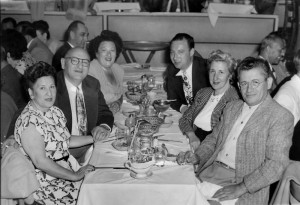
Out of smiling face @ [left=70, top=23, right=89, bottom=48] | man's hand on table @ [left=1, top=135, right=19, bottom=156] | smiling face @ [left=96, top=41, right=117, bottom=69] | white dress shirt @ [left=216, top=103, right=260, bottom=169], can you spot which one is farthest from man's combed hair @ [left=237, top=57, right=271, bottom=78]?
smiling face @ [left=70, top=23, right=89, bottom=48]

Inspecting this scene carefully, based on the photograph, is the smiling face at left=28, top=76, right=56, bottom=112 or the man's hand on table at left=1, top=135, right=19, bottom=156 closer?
the man's hand on table at left=1, top=135, right=19, bottom=156

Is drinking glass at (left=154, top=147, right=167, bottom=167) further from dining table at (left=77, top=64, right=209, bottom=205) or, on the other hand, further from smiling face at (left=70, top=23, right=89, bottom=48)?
smiling face at (left=70, top=23, right=89, bottom=48)

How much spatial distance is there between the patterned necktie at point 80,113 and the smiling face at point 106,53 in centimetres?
68

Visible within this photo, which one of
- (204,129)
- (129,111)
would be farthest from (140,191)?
(129,111)


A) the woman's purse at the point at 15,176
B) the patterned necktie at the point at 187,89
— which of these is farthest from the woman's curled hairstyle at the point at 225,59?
the woman's purse at the point at 15,176

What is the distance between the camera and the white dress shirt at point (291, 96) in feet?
A: 8.68

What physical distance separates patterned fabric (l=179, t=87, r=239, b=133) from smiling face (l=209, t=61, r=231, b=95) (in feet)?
0.18

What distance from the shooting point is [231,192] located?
2.20m

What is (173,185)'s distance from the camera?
6.26 ft

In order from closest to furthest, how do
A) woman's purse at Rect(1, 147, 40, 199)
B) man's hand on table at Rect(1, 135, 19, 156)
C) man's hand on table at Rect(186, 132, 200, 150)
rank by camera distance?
woman's purse at Rect(1, 147, 40, 199)
man's hand on table at Rect(1, 135, 19, 156)
man's hand on table at Rect(186, 132, 200, 150)

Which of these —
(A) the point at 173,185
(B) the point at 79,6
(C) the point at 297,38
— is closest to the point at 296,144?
(A) the point at 173,185

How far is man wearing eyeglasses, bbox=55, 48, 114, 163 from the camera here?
2.84 meters

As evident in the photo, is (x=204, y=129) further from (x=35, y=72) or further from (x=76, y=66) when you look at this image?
(x=35, y=72)

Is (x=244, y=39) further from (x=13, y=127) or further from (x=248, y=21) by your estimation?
(x=13, y=127)
